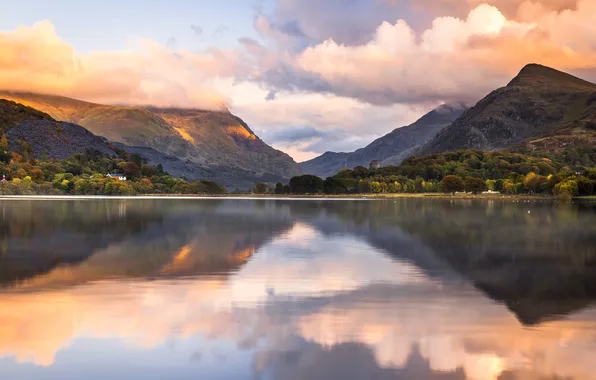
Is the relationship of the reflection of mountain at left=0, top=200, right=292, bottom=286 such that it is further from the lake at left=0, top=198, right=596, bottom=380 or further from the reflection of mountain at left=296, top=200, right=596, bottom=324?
the reflection of mountain at left=296, top=200, right=596, bottom=324

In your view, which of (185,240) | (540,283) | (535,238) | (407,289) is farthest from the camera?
(535,238)

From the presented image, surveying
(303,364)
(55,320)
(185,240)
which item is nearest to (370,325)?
(303,364)

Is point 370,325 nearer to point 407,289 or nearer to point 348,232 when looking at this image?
point 407,289

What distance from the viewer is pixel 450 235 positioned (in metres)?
71.4

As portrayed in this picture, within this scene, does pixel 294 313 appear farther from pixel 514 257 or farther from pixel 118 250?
pixel 118 250

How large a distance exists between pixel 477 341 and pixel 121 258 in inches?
1242

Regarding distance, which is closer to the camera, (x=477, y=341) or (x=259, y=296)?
(x=477, y=341)

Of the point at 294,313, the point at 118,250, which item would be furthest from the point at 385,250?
the point at 294,313

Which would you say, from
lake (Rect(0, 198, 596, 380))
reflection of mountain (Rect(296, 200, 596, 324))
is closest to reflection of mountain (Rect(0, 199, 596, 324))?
reflection of mountain (Rect(296, 200, 596, 324))

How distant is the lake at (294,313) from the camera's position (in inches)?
777

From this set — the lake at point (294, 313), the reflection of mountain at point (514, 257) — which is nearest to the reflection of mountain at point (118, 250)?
the lake at point (294, 313)

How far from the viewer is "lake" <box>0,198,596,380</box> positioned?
777 inches

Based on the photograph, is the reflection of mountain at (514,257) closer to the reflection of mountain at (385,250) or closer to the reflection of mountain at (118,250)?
the reflection of mountain at (385,250)

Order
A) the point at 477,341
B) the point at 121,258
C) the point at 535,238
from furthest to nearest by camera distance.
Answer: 1. the point at 535,238
2. the point at 121,258
3. the point at 477,341
